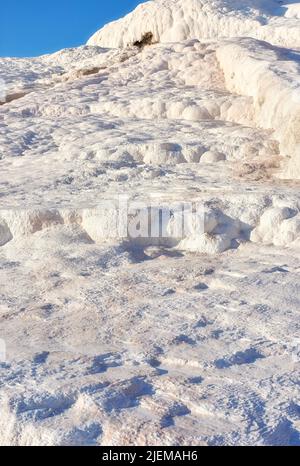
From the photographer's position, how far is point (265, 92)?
18.9 feet

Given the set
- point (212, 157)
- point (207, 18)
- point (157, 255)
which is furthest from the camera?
point (207, 18)

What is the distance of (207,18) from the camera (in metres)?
16.2

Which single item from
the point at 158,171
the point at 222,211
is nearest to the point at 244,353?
the point at 222,211

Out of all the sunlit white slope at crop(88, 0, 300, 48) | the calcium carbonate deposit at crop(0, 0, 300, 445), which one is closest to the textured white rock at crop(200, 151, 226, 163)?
the calcium carbonate deposit at crop(0, 0, 300, 445)

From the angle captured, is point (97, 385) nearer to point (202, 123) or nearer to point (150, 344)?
point (150, 344)

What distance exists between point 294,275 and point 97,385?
4.41 ft

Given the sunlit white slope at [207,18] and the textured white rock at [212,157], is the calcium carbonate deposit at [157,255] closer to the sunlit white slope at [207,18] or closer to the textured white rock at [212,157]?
the textured white rock at [212,157]

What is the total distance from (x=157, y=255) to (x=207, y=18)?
1370 centimetres

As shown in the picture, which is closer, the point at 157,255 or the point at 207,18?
the point at 157,255

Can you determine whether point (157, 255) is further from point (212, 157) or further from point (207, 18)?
point (207, 18)

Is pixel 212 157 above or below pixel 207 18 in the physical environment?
below

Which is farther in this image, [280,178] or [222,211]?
[280,178]

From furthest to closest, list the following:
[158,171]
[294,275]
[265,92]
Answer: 1. [265,92]
2. [158,171]
3. [294,275]

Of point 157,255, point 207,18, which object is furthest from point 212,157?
point 207,18
